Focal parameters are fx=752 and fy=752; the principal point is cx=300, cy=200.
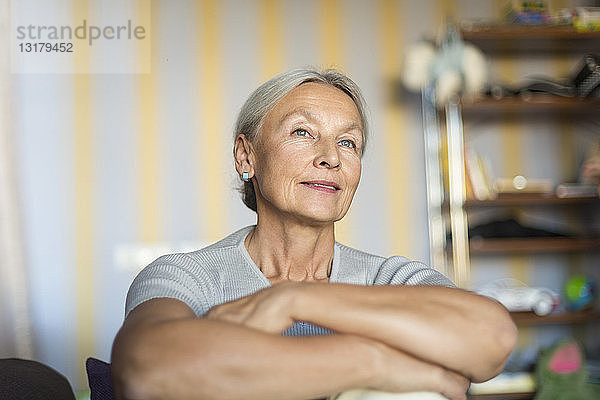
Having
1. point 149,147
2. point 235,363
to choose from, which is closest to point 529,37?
point 149,147

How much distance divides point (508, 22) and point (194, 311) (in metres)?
2.68

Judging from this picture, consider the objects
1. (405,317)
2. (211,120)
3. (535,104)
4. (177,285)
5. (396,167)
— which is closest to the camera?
(405,317)

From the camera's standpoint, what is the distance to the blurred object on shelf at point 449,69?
3174 millimetres

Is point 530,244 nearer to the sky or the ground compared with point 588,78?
nearer to the ground

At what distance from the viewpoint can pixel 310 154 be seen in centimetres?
143

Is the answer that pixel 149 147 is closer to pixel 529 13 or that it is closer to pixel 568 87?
pixel 529 13

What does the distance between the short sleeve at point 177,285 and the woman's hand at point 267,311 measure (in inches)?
5.9

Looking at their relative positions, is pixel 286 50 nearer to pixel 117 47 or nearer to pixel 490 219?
pixel 117 47

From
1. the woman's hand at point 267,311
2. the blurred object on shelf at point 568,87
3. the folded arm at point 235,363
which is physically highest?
the blurred object on shelf at point 568,87

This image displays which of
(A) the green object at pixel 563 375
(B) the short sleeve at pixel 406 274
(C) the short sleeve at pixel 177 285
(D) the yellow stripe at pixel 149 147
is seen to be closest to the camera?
(C) the short sleeve at pixel 177 285

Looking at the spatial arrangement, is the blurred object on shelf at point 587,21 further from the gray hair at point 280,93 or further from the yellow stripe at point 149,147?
the gray hair at point 280,93

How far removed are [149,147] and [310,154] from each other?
83.9 inches

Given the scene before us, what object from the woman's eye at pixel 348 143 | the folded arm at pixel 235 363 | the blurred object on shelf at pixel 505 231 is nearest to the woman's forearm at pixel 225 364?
the folded arm at pixel 235 363

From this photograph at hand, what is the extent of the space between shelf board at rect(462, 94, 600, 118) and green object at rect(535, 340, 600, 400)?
103 cm
